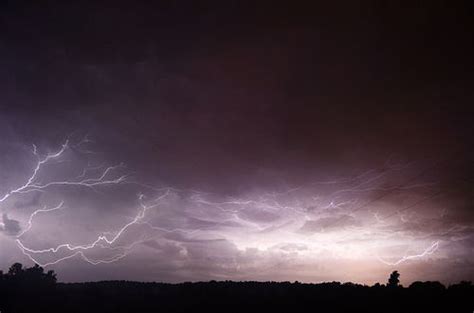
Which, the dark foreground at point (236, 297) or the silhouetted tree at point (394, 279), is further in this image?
the silhouetted tree at point (394, 279)

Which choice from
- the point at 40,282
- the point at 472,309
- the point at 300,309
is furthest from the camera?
the point at 40,282

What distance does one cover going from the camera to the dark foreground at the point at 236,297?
79.2 ft

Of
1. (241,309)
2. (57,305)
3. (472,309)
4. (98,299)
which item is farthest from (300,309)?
(57,305)

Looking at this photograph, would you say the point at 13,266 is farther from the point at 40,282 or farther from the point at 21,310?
the point at 21,310

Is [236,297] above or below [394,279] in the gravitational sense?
below

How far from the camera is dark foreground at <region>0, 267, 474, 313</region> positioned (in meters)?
24.1

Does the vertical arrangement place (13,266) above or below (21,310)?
above

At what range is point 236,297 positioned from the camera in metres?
27.5

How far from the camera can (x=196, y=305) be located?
2662 centimetres

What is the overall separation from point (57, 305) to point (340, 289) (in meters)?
20.6

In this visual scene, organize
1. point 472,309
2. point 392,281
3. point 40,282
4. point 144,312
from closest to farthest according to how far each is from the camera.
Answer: point 472,309 → point 144,312 → point 392,281 → point 40,282

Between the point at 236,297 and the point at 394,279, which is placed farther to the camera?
the point at 394,279

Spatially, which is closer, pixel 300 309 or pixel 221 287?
pixel 300 309

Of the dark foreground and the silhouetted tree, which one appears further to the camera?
the silhouetted tree
